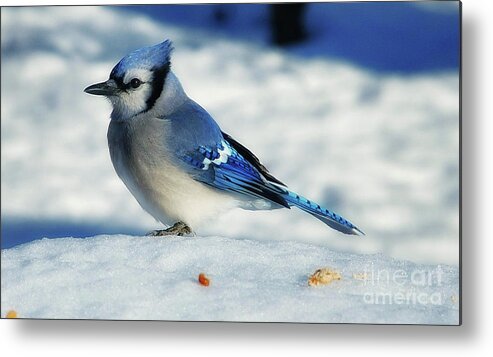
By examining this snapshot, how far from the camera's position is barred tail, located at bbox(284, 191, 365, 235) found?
7.79 feet

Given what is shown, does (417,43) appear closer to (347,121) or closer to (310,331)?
(347,121)

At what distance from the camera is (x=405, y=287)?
91.4 inches

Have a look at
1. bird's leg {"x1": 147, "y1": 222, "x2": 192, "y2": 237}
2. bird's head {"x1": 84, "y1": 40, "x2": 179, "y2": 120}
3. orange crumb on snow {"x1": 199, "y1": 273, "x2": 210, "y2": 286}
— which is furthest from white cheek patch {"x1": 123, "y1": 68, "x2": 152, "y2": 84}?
orange crumb on snow {"x1": 199, "y1": 273, "x2": 210, "y2": 286}

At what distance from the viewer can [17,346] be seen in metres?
2.46

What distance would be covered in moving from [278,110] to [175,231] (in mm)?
453

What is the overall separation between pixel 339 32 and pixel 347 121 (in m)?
0.25

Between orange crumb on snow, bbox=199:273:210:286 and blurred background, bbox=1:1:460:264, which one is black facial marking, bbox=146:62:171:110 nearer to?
blurred background, bbox=1:1:460:264

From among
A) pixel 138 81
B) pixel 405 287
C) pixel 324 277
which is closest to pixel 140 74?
pixel 138 81

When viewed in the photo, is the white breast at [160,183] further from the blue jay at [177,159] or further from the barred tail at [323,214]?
the barred tail at [323,214]

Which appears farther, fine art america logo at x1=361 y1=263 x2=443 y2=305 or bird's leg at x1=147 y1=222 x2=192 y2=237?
bird's leg at x1=147 y1=222 x2=192 y2=237

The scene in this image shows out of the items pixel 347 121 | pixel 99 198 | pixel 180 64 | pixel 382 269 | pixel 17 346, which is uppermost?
pixel 180 64

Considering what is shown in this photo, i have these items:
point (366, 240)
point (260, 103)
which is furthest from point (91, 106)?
point (366, 240)

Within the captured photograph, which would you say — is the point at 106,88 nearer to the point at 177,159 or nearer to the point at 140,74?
the point at 140,74

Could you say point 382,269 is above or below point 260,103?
below
